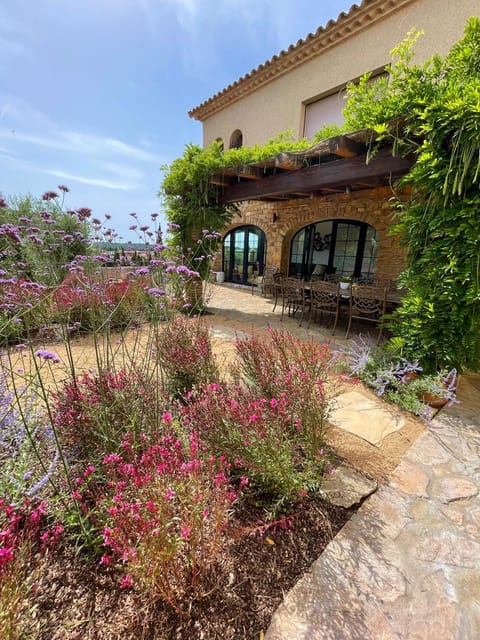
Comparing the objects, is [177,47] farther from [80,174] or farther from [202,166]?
[80,174]

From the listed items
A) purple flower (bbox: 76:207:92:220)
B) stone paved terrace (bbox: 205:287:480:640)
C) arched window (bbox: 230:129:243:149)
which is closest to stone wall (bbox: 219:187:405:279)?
arched window (bbox: 230:129:243:149)

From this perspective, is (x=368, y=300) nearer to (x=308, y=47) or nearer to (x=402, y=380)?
(x=402, y=380)

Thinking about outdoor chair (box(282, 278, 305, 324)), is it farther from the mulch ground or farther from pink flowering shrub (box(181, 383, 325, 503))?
the mulch ground

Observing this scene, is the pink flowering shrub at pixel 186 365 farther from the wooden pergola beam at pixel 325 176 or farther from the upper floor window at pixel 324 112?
the upper floor window at pixel 324 112

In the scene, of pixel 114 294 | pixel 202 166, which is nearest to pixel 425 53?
pixel 202 166

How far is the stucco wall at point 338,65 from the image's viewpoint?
437cm

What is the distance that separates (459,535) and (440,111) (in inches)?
121

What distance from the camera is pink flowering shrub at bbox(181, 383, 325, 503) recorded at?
1271 millimetres

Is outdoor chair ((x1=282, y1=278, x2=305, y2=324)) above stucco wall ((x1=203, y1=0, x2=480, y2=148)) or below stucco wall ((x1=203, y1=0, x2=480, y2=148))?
below

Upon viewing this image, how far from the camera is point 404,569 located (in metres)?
1.22

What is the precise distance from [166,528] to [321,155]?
14.1 feet

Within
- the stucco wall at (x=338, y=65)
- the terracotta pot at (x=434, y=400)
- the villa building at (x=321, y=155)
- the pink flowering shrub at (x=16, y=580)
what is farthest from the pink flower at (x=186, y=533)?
the stucco wall at (x=338, y=65)

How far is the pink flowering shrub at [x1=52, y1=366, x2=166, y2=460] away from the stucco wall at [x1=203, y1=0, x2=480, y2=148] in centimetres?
678

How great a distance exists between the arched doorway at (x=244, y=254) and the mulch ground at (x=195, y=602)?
26.5 ft
